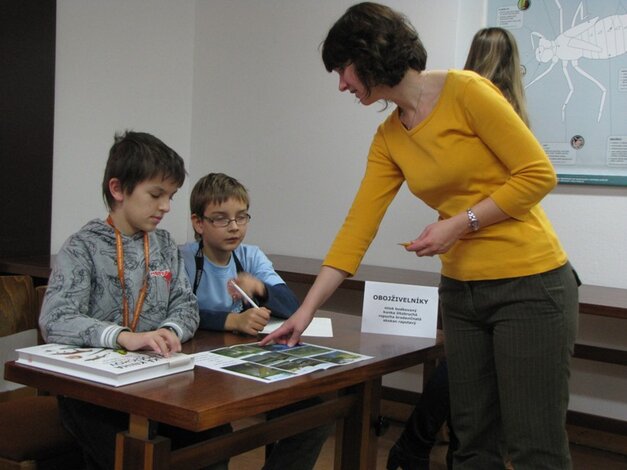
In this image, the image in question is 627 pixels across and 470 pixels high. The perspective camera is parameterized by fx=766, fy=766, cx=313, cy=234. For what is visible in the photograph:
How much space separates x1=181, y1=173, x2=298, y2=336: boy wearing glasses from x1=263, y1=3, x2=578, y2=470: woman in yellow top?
0.65 metres

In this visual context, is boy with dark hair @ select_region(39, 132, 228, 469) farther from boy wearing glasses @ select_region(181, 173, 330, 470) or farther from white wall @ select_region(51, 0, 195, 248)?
white wall @ select_region(51, 0, 195, 248)

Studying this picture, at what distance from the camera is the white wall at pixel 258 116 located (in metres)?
3.30

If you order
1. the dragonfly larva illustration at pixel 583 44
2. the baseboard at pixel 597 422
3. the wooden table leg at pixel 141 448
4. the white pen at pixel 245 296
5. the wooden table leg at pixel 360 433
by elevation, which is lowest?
the baseboard at pixel 597 422

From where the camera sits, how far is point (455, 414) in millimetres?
1742

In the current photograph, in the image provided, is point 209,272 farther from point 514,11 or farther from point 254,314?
point 514,11

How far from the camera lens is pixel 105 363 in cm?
147

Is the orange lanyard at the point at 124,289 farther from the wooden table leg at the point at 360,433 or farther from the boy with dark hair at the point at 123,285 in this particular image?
the wooden table leg at the point at 360,433

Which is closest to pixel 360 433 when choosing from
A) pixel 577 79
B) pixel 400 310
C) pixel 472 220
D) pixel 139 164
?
pixel 400 310

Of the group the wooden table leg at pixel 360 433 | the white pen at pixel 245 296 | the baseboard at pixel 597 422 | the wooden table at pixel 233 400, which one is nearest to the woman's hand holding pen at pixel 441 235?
the wooden table at pixel 233 400

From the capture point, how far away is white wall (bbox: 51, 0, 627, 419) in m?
3.30

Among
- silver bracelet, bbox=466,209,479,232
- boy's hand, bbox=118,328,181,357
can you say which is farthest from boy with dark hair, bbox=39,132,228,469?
silver bracelet, bbox=466,209,479,232

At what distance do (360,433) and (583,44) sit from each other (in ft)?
6.67

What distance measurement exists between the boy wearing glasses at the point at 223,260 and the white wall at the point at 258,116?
1498 mm

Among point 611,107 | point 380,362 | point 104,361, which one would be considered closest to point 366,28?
point 380,362
